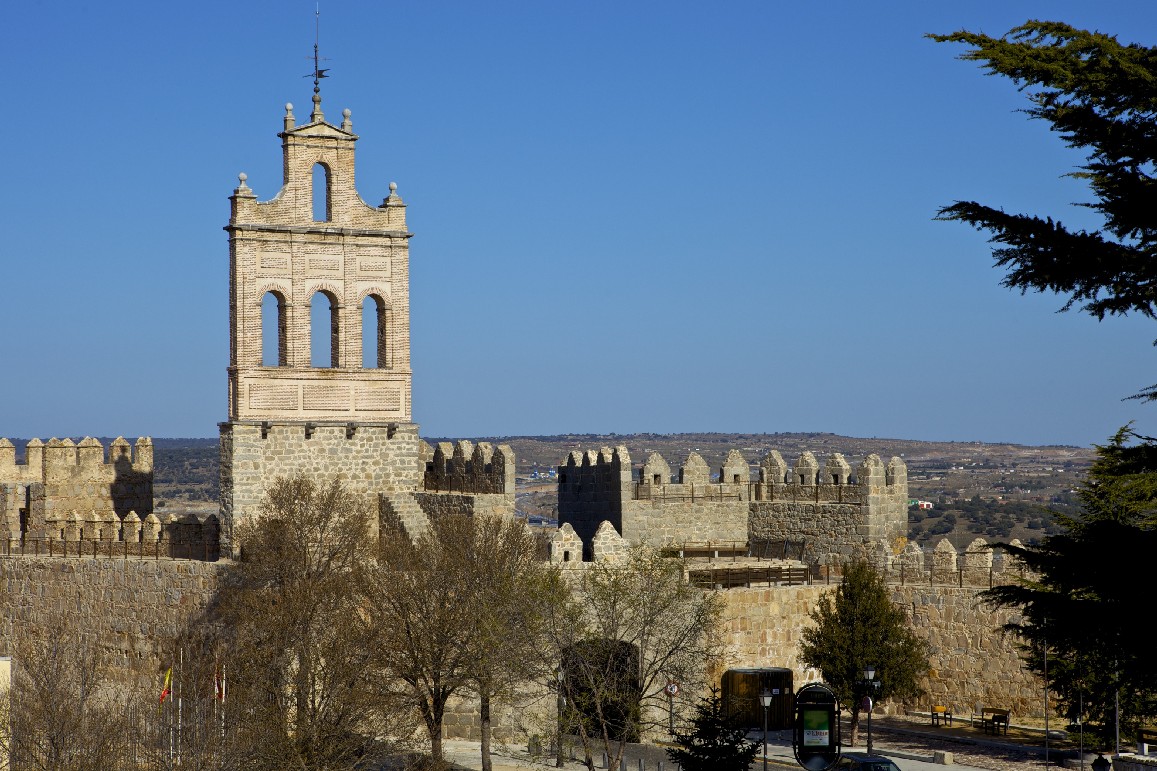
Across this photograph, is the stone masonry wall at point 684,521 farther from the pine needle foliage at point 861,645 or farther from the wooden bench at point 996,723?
the wooden bench at point 996,723

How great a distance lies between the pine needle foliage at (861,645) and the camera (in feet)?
100

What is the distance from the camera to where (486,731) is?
27422 millimetres

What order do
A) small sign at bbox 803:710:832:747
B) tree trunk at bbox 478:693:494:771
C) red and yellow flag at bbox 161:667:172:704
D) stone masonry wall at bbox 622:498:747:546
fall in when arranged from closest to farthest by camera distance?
small sign at bbox 803:710:832:747 < tree trunk at bbox 478:693:494:771 < red and yellow flag at bbox 161:667:172:704 < stone masonry wall at bbox 622:498:747:546

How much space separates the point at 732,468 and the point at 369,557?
26.6 ft

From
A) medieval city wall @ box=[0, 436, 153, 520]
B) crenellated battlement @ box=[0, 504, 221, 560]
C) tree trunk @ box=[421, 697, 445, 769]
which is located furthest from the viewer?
medieval city wall @ box=[0, 436, 153, 520]

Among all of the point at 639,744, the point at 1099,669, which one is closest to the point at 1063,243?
the point at 1099,669

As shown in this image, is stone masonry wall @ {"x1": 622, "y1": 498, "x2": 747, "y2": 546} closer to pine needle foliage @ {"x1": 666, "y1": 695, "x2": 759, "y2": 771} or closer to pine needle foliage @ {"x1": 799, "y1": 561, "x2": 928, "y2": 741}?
pine needle foliage @ {"x1": 799, "y1": 561, "x2": 928, "y2": 741}

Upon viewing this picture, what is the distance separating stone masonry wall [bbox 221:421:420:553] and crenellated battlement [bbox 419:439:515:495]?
727mm

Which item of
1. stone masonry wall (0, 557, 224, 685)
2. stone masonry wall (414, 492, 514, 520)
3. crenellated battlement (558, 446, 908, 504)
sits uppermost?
crenellated battlement (558, 446, 908, 504)

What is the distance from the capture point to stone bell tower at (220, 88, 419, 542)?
31.4 meters

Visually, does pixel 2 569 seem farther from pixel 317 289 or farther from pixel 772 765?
pixel 772 765

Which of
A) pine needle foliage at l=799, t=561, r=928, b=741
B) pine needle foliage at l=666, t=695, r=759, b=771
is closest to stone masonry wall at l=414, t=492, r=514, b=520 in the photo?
pine needle foliage at l=799, t=561, r=928, b=741

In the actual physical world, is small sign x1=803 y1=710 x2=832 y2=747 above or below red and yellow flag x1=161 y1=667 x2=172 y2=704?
above

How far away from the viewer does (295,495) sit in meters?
30.4
